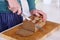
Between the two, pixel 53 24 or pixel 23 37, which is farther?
pixel 53 24

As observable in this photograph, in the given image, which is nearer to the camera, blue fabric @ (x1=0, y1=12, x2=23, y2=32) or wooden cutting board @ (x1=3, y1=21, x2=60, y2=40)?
wooden cutting board @ (x1=3, y1=21, x2=60, y2=40)

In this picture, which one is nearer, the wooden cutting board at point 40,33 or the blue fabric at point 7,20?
the wooden cutting board at point 40,33

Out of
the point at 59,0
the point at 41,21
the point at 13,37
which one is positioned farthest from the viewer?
the point at 59,0

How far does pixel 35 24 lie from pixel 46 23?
0.15m

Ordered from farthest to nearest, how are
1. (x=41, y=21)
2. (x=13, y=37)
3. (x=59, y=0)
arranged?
(x=59, y=0), (x=41, y=21), (x=13, y=37)

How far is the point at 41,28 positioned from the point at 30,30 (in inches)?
2.9

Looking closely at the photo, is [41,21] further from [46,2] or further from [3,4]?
[46,2]

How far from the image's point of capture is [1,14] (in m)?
0.90

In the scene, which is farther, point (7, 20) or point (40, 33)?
point (7, 20)

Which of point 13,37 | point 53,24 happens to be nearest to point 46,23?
point 53,24

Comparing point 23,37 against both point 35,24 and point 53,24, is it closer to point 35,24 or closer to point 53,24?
point 35,24

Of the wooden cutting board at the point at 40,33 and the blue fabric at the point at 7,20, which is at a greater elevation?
the blue fabric at the point at 7,20

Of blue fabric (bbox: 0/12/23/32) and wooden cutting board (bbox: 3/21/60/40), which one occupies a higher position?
blue fabric (bbox: 0/12/23/32)

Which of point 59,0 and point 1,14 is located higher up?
point 1,14
